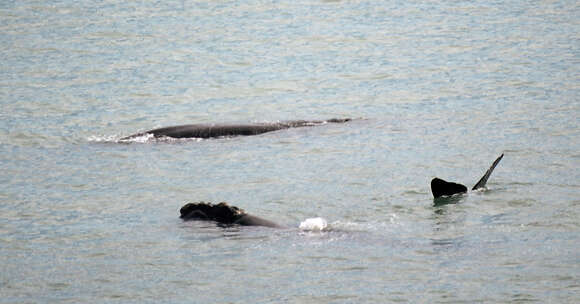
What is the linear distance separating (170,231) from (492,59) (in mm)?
19026

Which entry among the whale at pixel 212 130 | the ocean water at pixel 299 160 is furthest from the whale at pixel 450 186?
the whale at pixel 212 130

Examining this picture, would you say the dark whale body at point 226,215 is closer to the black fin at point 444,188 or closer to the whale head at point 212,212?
the whale head at point 212,212

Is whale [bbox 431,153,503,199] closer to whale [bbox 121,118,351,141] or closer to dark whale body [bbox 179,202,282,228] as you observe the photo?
dark whale body [bbox 179,202,282,228]

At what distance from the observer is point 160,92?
101ft

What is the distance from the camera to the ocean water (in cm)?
1402

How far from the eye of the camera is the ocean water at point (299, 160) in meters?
14.0

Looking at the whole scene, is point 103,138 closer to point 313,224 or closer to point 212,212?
point 212,212

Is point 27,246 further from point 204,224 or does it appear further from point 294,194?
point 294,194

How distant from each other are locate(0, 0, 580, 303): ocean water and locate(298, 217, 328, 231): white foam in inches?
6.3

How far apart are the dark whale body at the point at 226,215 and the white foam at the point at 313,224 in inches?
13.5

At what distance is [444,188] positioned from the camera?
56.5ft

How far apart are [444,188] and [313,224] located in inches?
104

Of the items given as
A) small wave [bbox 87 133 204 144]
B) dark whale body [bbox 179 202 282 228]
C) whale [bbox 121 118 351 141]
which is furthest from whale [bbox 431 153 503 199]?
small wave [bbox 87 133 204 144]

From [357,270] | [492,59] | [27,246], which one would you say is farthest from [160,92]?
[357,270]
